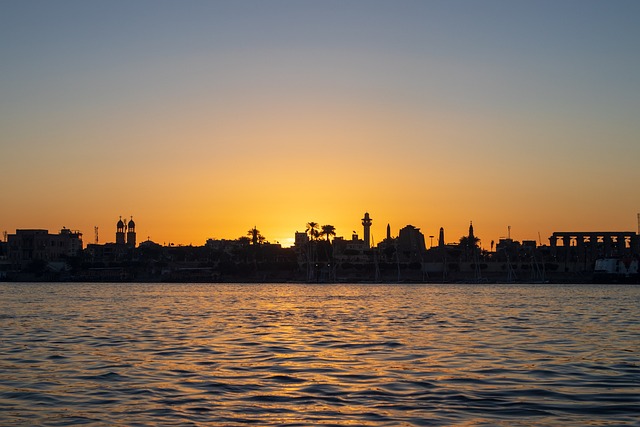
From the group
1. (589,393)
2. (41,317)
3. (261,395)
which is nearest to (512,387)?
(589,393)

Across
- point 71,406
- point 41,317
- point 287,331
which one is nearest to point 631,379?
point 71,406

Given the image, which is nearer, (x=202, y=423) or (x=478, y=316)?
(x=202, y=423)

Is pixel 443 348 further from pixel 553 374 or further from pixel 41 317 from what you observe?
pixel 41 317

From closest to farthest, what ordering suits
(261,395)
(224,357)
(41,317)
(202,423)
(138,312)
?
(202,423), (261,395), (224,357), (41,317), (138,312)

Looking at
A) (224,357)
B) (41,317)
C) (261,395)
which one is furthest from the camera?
(41,317)

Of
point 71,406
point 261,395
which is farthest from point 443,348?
point 71,406

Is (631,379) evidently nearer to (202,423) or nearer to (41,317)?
(202,423)

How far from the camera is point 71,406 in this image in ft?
70.6

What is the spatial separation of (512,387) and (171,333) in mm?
23689

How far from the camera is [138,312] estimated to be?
66.6 m

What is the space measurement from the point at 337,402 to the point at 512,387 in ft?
18.4

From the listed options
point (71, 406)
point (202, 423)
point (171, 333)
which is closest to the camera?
point (202, 423)

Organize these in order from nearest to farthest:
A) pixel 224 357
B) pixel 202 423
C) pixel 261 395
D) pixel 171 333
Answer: pixel 202 423 < pixel 261 395 < pixel 224 357 < pixel 171 333

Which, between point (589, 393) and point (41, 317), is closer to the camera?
point (589, 393)
